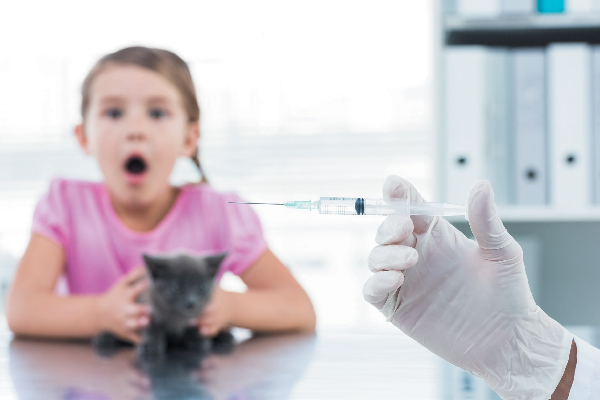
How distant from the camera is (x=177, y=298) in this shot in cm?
89

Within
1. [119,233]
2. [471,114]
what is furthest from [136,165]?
[471,114]

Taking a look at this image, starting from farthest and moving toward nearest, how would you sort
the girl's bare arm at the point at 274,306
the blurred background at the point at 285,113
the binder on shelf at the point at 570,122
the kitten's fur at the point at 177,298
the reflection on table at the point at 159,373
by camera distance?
1. the blurred background at the point at 285,113
2. the binder on shelf at the point at 570,122
3. the girl's bare arm at the point at 274,306
4. the kitten's fur at the point at 177,298
5. the reflection on table at the point at 159,373

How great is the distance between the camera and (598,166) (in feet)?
4.53

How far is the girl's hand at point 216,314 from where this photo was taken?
0.90 meters

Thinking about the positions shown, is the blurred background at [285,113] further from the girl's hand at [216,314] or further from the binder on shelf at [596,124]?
the girl's hand at [216,314]

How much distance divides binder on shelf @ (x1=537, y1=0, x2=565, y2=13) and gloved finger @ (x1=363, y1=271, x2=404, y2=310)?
1174 mm

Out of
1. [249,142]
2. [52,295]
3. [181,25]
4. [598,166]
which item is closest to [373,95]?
[249,142]

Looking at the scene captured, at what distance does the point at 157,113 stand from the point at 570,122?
1.05 m

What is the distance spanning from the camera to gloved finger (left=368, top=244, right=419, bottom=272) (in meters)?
0.56

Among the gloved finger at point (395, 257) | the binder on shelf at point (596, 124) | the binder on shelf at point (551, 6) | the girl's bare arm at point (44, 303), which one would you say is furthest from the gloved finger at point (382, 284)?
the binder on shelf at point (551, 6)

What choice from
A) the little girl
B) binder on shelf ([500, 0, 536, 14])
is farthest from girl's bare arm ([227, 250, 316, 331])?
binder on shelf ([500, 0, 536, 14])

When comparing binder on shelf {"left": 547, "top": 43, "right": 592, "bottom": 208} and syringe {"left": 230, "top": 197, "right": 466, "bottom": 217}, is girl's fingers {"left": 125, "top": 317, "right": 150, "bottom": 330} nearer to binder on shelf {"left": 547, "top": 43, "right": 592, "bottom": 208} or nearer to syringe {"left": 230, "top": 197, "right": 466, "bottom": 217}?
syringe {"left": 230, "top": 197, "right": 466, "bottom": 217}

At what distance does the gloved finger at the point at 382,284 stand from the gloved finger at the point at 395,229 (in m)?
0.04

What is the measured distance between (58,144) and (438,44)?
1.92 m
